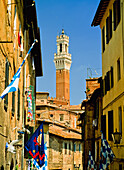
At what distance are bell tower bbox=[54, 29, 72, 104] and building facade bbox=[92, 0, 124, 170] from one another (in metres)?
144

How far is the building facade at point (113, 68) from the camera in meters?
19.3

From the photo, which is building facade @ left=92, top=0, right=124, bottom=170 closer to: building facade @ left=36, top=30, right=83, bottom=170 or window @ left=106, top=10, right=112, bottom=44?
window @ left=106, top=10, right=112, bottom=44

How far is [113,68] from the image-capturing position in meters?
21.6

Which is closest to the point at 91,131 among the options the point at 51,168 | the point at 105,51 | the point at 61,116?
the point at 105,51

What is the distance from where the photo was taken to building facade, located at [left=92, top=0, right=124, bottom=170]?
1931 centimetres

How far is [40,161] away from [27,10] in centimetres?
800

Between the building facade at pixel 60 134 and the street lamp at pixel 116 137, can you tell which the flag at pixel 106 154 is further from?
the building facade at pixel 60 134

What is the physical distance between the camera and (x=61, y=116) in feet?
340

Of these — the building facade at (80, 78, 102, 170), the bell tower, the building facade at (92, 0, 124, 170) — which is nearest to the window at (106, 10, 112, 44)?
the building facade at (92, 0, 124, 170)

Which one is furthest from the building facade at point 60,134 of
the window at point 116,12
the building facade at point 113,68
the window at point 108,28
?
the window at point 116,12

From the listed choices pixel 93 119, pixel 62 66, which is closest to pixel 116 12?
pixel 93 119

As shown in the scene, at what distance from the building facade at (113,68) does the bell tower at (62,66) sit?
472ft

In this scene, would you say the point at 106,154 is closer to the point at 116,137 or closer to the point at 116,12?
the point at 116,137

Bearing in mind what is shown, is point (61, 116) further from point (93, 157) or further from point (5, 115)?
point (5, 115)
